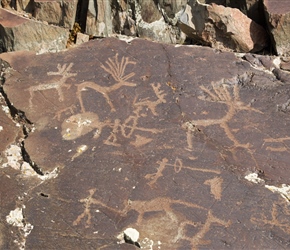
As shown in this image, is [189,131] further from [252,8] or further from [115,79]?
[252,8]

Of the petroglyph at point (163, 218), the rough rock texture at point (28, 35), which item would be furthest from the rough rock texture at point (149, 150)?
the rough rock texture at point (28, 35)

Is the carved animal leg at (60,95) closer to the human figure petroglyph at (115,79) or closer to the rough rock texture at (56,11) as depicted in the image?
the human figure petroglyph at (115,79)

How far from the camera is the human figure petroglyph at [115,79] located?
10.6 ft

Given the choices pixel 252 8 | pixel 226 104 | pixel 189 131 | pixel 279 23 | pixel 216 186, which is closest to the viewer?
pixel 216 186

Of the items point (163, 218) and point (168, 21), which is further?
point (168, 21)

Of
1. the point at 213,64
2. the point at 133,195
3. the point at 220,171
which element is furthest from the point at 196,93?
the point at 133,195

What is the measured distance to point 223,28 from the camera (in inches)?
148

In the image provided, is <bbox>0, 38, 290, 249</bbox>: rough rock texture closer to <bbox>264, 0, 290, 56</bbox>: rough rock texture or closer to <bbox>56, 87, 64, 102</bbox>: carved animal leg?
<bbox>56, 87, 64, 102</bbox>: carved animal leg

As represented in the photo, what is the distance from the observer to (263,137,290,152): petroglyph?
2.88 meters

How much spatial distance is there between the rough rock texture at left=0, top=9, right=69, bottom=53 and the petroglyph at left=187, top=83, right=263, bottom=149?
3.66ft

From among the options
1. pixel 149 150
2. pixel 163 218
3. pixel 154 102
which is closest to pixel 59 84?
pixel 154 102

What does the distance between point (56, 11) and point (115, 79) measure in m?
0.89

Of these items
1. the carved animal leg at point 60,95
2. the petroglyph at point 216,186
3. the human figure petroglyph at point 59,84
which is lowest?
the petroglyph at point 216,186

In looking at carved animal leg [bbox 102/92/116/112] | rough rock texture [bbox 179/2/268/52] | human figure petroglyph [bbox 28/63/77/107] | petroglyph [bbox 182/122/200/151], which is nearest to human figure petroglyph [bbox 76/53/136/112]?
carved animal leg [bbox 102/92/116/112]
